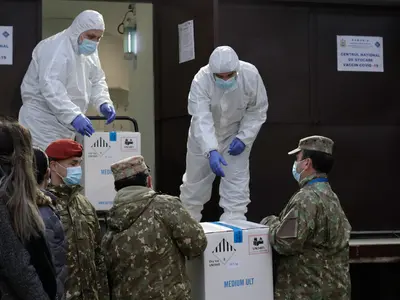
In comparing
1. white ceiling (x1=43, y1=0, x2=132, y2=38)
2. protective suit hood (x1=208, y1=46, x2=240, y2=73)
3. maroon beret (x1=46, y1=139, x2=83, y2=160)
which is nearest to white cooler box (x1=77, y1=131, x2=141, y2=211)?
protective suit hood (x1=208, y1=46, x2=240, y2=73)

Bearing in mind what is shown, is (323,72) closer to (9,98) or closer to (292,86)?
(292,86)

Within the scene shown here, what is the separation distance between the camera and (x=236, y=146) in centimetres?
373

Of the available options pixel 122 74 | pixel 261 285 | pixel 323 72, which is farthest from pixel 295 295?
pixel 122 74

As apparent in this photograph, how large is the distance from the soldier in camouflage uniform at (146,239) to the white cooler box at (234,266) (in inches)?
7.8

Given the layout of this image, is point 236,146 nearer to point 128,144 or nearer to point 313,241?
point 128,144

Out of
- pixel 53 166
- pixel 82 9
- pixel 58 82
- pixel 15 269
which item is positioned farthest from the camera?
pixel 82 9

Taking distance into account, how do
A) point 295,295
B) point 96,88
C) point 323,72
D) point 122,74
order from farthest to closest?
point 122,74 < point 323,72 < point 96,88 < point 295,295

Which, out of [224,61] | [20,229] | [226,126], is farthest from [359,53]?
[20,229]

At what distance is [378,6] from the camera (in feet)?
15.4

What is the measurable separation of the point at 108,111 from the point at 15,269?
231 centimetres

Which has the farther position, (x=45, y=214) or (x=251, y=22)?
(x=251, y=22)

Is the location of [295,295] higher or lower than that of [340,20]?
lower

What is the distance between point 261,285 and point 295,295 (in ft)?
0.56

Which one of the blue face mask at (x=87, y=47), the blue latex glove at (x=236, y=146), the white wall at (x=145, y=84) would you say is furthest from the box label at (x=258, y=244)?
→ the white wall at (x=145, y=84)
